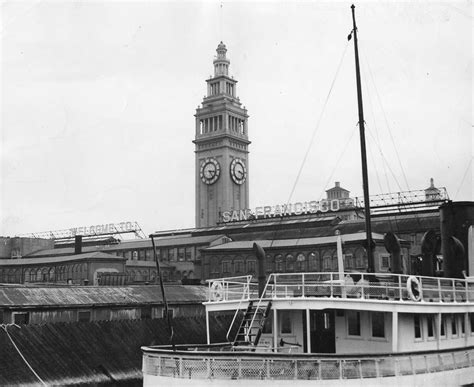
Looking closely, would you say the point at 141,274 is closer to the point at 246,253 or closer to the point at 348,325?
the point at 246,253

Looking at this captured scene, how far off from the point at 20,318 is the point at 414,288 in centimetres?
2182

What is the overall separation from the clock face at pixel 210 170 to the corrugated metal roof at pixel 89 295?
86584 millimetres

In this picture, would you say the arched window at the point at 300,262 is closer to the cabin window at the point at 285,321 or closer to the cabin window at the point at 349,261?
the cabin window at the point at 349,261

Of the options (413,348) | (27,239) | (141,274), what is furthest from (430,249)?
(27,239)

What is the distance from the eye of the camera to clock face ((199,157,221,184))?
5349 inches

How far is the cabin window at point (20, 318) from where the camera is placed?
3281cm

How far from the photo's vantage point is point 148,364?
64.0 ft

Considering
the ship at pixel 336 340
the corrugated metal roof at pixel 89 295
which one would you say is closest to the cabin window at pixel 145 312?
the corrugated metal roof at pixel 89 295

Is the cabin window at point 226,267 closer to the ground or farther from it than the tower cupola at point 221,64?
closer to the ground

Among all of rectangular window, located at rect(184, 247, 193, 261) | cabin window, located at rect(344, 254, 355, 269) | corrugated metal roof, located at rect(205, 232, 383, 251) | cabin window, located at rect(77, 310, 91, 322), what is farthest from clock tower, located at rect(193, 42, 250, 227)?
cabin window, located at rect(77, 310, 91, 322)

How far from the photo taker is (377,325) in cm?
2073

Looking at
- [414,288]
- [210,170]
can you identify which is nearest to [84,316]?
[414,288]

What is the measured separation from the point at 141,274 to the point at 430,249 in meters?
79.0

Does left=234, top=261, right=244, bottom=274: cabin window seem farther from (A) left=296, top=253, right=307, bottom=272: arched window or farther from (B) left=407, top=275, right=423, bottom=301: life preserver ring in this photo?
(B) left=407, top=275, right=423, bottom=301: life preserver ring
